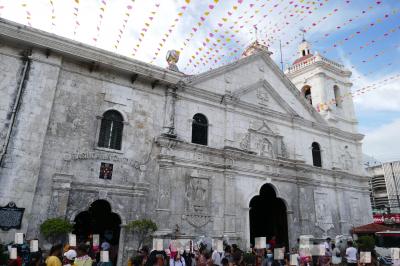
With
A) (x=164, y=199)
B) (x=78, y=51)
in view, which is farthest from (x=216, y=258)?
(x=78, y=51)

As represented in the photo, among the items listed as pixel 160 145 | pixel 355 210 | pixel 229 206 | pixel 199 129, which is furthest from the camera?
pixel 355 210

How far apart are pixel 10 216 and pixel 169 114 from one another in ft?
25.1

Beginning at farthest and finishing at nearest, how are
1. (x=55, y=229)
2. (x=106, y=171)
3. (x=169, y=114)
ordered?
(x=169, y=114)
(x=106, y=171)
(x=55, y=229)

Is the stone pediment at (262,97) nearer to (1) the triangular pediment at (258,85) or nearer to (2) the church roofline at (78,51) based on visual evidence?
(1) the triangular pediment at (258,85)

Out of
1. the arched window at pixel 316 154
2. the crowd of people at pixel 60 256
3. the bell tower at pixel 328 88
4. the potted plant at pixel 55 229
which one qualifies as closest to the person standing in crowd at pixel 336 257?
the arched window at pixel 316 154

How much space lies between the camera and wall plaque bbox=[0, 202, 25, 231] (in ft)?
32.0

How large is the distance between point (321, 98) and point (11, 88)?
19924mm

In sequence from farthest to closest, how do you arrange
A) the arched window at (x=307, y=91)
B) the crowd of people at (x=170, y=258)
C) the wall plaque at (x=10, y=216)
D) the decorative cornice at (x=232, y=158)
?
the arched window at (x=307, y=91) → the decorative cornice at (x=232, y=158) → the wall plaque at (x=10, y=216) → the crowd of people at (x=170, y=258)

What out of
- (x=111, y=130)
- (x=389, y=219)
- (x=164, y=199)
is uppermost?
(x=111, y=130)

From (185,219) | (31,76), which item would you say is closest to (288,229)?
(185,219)

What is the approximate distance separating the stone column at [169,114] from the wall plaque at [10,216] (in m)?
6.49

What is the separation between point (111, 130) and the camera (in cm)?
1293

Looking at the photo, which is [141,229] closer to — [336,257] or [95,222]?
[95,222]

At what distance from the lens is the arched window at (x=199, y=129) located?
1516 centimetres
